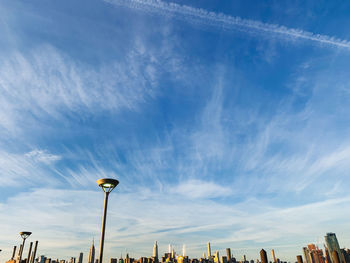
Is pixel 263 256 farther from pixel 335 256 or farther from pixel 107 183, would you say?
pixel 107 183

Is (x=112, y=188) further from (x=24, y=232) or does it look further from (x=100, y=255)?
(x=24, y=232)

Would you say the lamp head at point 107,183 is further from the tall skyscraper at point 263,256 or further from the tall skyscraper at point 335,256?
the tall skyscraper at point 335,256

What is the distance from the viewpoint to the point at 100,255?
41.0ft

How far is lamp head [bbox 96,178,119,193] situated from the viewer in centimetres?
1401

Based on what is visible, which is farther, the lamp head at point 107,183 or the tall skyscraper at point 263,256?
the tall skyscraper at point 263,256

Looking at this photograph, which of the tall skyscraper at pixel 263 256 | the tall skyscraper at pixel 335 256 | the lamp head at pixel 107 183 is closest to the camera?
the lamp head at pixel 107 183

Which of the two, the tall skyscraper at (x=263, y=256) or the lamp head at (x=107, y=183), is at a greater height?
the lamp head at (x=107, y=183)

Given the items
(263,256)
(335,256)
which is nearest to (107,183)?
(263,256)

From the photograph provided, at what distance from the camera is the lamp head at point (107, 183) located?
14008 mm

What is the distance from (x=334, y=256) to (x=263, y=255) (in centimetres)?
947

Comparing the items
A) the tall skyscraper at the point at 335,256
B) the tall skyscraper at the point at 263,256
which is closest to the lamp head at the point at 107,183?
the tall skyscraper at the point at 263,256

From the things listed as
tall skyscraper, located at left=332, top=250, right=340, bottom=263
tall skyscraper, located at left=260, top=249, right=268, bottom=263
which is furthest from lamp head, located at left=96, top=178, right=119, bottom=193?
tall skyscraper, located at left=332, top=250, right=340, bottom=263

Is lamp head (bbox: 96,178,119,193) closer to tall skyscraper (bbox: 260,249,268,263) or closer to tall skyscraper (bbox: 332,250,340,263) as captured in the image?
tall skyscraper (bbox: 260,249,268,263)

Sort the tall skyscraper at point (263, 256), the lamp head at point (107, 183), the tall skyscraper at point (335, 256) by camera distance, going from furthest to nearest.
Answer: the tall skyscraper at point (335, 256), the tall skyscraper at point (263, 256), the lamp head at point (107, 183)
